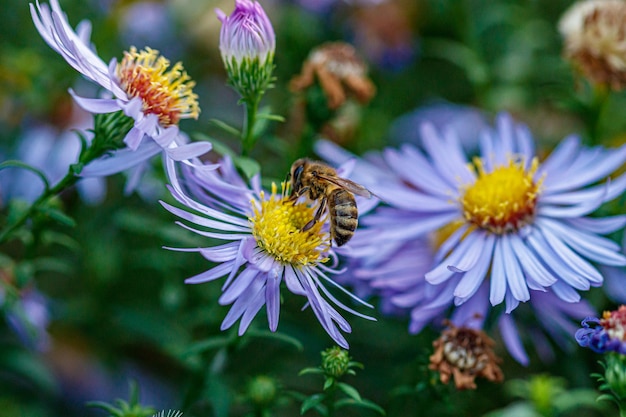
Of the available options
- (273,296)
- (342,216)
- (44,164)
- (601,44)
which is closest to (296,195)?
(342,216)

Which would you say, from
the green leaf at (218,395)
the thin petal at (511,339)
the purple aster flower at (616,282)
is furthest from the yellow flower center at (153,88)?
the purple aster flower at (616,282)

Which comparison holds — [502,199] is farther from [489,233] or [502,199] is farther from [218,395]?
[218,395]

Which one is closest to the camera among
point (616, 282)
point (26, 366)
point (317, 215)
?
point (317, 215)

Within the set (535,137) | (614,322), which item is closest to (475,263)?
(614,322)

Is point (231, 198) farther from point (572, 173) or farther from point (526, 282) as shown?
point (572, 173)

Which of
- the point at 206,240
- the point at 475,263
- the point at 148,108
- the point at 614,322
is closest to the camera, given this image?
the point at 614,322
